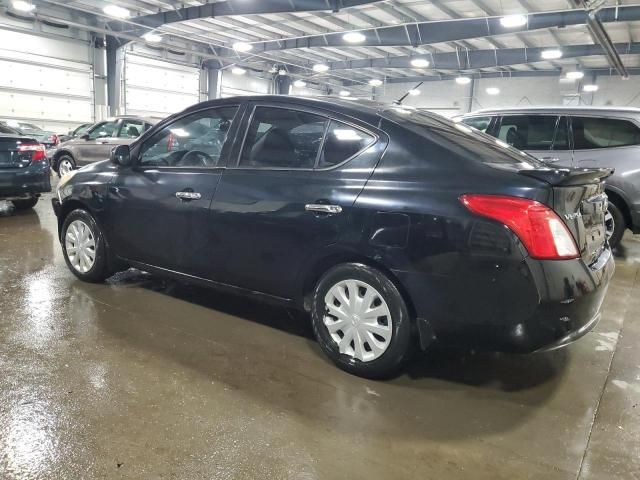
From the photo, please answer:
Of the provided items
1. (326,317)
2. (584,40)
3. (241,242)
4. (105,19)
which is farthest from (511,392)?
(105,19)

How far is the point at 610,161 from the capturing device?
17.6 feet

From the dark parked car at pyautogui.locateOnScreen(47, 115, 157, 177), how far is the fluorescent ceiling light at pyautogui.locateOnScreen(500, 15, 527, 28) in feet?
27.3

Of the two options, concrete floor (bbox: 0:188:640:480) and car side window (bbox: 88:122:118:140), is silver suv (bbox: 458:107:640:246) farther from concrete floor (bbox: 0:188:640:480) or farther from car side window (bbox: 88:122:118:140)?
car side window (bbox: 88:122:118:140)

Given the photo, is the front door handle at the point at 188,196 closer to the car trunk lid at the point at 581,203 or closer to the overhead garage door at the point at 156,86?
the car trunk lid at the point at 581,203

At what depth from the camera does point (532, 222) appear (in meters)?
2.10

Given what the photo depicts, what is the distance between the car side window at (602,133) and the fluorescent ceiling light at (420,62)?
1272cm

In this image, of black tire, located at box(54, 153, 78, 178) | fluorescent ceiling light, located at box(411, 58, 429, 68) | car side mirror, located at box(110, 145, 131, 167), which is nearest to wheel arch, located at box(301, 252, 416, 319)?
car side mirror, located at box(110, 145, 131, 167)

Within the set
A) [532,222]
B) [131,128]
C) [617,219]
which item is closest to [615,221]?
[617,219]

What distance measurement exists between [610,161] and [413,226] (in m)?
4.17

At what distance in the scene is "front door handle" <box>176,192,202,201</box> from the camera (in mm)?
3107

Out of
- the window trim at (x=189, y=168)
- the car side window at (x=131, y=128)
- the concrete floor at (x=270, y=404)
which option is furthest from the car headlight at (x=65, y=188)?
the car side window at (x=131, y=128)

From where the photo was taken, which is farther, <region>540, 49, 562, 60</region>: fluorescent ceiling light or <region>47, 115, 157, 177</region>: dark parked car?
<region>540, 49, 562, 60</region>: fluorescent ceiling light

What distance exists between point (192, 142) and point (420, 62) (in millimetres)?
15648

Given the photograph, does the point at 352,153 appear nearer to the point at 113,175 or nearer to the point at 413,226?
the point at 413,226
